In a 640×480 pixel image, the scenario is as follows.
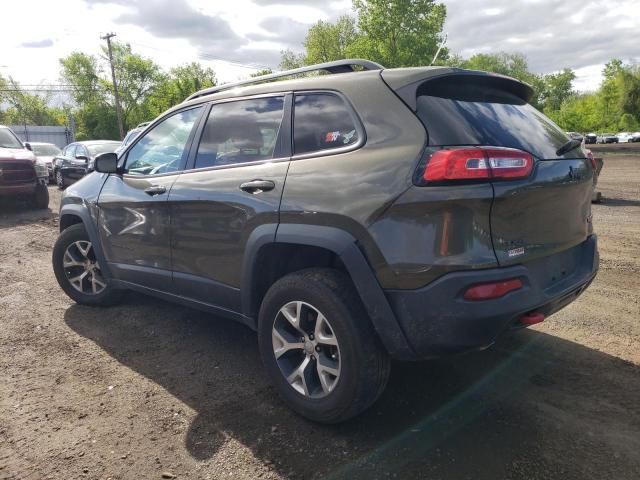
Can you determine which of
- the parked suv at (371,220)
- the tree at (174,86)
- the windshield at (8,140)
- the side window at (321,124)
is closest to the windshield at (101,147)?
the windshield at (8,140)

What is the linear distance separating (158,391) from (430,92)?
244 cm

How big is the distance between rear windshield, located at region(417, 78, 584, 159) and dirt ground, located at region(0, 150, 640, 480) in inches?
56.5

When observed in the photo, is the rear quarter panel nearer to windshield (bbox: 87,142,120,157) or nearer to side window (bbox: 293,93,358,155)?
side window (bbox: 293,93,358,155)

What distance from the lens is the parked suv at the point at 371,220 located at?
228 centimetres

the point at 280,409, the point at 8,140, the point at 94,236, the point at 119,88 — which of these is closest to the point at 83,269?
the point at 94,236

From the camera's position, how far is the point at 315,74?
3.31m

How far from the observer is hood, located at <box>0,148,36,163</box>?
34.7 ft

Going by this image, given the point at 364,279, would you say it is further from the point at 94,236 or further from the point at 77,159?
the point at 77,159

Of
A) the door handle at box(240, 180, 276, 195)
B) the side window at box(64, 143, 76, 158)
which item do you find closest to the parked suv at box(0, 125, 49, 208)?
the side window at box(64, 143, 76, 158)

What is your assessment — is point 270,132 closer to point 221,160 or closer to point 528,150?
point 221,160

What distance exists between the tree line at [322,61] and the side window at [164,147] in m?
36.7

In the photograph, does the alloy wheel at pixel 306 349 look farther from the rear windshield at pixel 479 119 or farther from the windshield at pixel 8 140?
the windshield at pixel 8 140

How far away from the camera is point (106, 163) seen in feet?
13.5

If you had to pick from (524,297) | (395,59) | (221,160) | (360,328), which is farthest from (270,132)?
(395,59)
